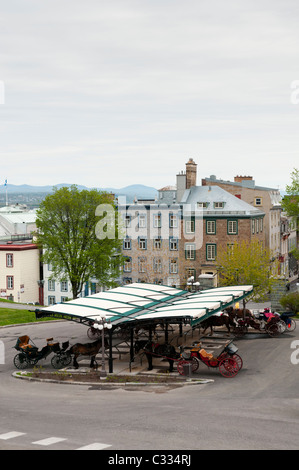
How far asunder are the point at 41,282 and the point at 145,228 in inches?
649

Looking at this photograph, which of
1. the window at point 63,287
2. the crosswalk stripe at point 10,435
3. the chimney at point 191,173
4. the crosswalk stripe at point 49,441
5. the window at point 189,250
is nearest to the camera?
the crosswalk stripe at point 49,441

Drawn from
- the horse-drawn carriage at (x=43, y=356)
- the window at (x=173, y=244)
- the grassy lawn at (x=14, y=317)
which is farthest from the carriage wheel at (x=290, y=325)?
the window at (x=173, y=244)

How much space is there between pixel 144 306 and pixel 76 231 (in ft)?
121

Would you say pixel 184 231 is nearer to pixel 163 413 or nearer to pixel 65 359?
pixel 65 359

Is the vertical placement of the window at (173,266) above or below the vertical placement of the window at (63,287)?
above

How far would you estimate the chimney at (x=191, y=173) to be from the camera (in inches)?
3231

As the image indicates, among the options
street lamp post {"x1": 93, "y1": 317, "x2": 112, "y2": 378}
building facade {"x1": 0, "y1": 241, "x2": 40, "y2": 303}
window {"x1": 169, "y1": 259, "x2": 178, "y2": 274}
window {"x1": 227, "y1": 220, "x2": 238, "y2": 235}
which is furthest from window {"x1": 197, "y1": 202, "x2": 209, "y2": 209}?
street lamp post {"x1": 93, "y1": 317, "x2": 112, "y2": 378}

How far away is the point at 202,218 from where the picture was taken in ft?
255

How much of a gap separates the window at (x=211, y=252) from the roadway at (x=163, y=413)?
4416 centimetres

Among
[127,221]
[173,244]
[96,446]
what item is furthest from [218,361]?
[127,221]

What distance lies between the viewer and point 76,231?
69.2 meters

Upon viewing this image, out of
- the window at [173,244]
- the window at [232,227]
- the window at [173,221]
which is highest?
the window at [173,221]

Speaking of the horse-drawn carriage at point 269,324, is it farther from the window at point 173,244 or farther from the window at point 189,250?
the window at point 173,244

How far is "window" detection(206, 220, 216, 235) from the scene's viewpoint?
253ft
